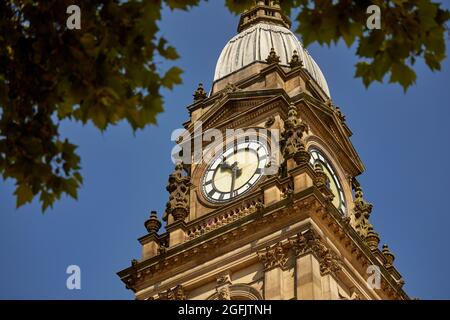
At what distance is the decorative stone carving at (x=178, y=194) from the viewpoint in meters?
40.7

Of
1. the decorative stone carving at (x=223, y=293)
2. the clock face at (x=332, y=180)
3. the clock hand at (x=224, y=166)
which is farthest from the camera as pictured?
the clock face at (x=332, y=180)

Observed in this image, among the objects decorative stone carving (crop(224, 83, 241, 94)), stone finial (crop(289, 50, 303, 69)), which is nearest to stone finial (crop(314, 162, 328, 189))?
decorative stone carving (crop(224, 83, 241, 94))

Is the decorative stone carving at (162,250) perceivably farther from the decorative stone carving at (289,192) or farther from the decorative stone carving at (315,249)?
the decorative stone carving at (315,249)

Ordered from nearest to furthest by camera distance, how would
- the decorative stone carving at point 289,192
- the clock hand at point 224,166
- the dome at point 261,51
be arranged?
the decorative stone carving at point 289,192, the clock hand at point 224,166, the dome at point 261,51

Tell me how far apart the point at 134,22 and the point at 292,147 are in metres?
25.5

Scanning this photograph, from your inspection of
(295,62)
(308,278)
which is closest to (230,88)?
(295,62)

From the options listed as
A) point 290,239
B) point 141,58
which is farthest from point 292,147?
point 141,58

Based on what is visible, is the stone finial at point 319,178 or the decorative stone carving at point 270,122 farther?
the decorative stone carving at point 270,122

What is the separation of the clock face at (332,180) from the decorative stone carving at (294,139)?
1.81m

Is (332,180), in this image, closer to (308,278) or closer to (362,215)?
(362,215)

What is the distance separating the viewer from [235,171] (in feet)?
135

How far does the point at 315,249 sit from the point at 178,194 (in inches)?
353

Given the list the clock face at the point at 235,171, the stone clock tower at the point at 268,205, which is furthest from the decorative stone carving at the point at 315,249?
the clock face at the point at 235,171

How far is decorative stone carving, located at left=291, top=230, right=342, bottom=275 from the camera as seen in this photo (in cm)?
3491
